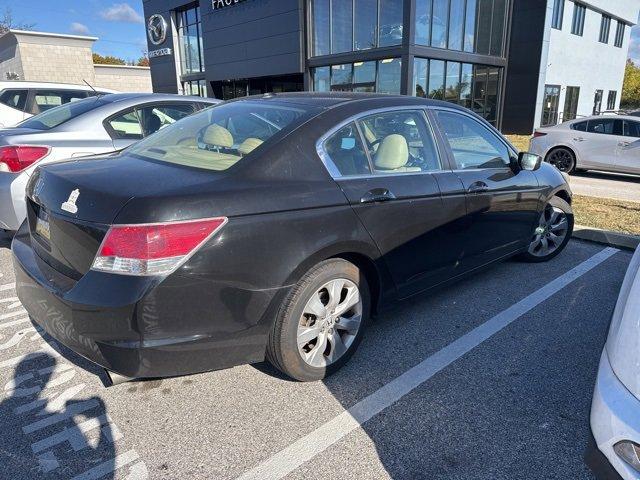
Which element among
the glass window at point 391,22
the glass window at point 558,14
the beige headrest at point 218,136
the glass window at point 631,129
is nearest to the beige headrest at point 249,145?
the beige headrest at point 218,136

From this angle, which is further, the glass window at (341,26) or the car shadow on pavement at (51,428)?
the glass window at (341,26)

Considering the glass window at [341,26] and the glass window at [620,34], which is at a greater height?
the glass window at [620,34]

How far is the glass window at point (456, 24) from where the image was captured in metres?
19.1

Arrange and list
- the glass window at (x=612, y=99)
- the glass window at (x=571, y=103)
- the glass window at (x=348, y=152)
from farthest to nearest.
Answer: the glass window at (x=612, y=99)
the glass window at (x=571, y=103)
the glass window at (x=348, y=152)

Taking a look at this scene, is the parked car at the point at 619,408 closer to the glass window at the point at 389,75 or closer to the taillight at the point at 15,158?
the taillight at the point at 15,158

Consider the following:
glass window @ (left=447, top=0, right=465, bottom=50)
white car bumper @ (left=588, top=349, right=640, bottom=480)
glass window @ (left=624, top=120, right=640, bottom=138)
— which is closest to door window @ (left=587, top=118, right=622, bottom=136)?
glass window @ (left=624, top=120, right=640, bottom=138)

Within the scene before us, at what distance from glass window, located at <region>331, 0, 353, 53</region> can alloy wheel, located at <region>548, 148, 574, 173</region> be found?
34.7 ft

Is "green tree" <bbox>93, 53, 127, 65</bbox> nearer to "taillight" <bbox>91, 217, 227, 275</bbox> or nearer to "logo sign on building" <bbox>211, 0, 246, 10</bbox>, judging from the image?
"logo sign on building" <bbox>211, 0, 246, 10</bbox>

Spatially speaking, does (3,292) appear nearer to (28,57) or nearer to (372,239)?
(372,239)

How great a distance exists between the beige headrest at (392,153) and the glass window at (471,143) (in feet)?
1.67

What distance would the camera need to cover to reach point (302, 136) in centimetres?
269

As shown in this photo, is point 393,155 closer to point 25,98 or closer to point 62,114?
point 62,114

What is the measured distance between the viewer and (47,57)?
1195 inches

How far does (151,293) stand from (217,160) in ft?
2.97
